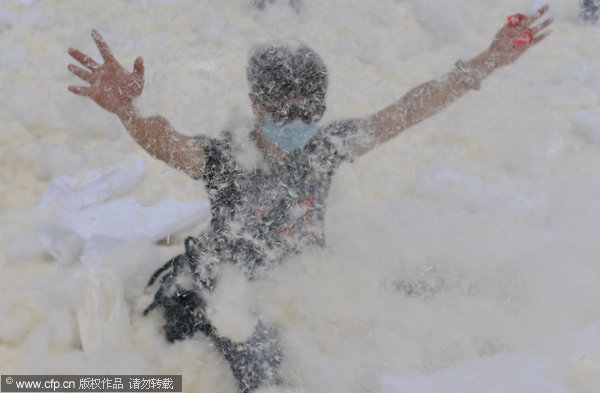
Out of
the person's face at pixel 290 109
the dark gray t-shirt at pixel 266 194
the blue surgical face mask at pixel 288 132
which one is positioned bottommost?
the dark gray t-shirt at pixel 266 194

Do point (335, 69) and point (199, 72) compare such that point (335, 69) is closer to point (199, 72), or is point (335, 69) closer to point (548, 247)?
point (199, 72)

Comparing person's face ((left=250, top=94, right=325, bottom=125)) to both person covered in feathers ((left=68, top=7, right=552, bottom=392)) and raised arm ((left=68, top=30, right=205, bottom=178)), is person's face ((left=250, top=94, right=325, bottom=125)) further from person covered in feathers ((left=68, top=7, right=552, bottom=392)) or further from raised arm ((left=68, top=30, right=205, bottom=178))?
raised arm ((left=68, top=30, right=205, bottom=178))

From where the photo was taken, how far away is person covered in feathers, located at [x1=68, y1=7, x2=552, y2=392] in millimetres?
981

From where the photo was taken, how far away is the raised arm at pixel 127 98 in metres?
0.94

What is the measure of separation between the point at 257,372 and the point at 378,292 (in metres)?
0.39

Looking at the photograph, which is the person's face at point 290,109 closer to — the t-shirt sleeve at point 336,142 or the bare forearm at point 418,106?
the t-shirt sleeve at point 336,142

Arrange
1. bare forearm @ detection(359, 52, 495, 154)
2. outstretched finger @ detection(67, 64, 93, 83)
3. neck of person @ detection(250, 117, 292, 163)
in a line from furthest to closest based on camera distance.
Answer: bare forearm @ detection(359, 52, 495, 154)
neck of person @ detection(250, 117, 292, 163)
outstretched finger @ detection(67, 64, 93, 83)

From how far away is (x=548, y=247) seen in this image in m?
1.41

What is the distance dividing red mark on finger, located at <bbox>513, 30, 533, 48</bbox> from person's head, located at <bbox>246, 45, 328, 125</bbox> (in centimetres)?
43

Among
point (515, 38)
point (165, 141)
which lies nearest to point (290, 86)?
point (165, 141)

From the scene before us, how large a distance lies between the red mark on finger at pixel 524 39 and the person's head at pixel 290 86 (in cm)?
43

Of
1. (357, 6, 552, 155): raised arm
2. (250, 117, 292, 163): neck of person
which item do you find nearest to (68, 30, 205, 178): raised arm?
(250, 117, 292, 163): neck of person

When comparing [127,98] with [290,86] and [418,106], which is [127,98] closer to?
[290,86]

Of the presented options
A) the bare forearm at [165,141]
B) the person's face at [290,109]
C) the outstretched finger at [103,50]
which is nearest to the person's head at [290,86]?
the person's face at [290,109]
